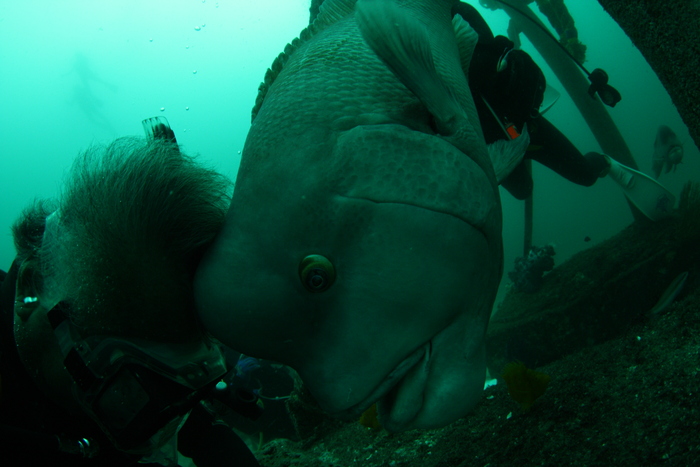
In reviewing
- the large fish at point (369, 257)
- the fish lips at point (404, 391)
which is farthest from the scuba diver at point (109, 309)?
the fish lips at point (404, 391)

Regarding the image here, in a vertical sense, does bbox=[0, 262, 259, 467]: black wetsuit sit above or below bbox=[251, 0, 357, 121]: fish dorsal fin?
below

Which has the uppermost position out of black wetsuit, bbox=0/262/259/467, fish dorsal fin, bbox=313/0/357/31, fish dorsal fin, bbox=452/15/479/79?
fish dorsal fin, bbox=313/0/357/31

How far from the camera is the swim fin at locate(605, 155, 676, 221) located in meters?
5.60

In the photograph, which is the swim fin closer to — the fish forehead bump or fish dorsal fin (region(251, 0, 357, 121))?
fish dorsal fin (region(251, 0, 357, 121))

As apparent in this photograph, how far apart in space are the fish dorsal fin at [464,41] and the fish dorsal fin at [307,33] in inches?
31.8

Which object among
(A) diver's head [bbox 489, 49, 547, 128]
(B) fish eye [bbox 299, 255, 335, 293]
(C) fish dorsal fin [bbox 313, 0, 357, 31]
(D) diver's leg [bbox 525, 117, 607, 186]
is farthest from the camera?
(D) diver's leg [bbox 525, 117, 607, 186]

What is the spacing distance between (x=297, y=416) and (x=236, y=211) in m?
3.17

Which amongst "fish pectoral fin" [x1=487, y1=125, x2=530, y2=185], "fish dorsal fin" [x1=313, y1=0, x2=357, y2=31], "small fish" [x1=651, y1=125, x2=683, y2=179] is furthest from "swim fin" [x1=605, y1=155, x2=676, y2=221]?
"fish dorsal fin" [x1=313, y1=0, x2=357, y2=31]

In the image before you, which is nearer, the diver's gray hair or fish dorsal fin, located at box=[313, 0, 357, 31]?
the diver's gray hair

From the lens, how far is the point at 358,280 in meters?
1.24

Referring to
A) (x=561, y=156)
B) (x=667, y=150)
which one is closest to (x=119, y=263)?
(x=561, y=156)

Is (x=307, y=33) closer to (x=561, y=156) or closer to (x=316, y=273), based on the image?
(x=316, y=273)

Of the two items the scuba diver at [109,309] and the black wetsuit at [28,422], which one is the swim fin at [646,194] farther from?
the black wetsuit at [28,422]

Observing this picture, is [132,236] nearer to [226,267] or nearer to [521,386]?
[226,267]
